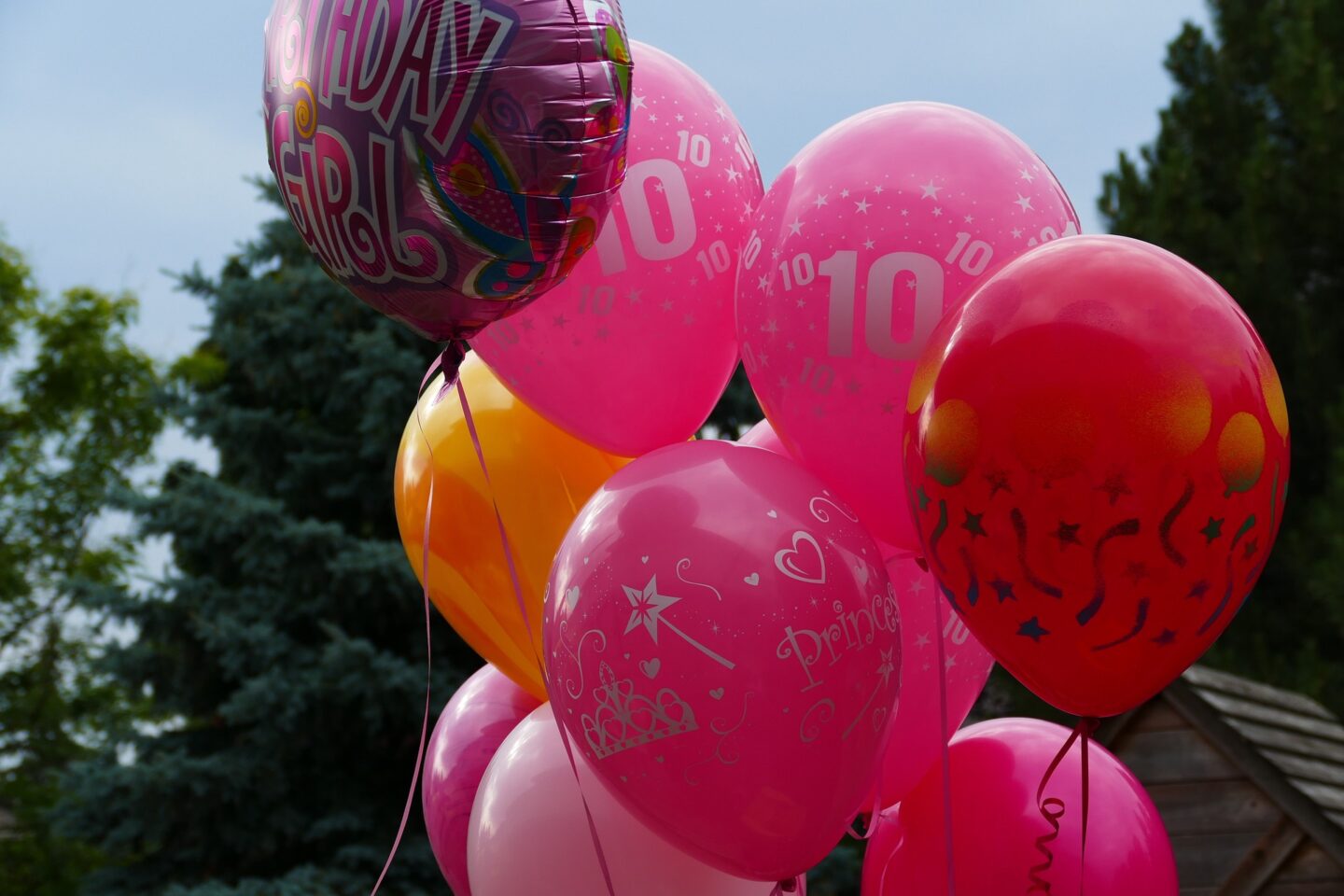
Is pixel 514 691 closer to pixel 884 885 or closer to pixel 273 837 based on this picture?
pixel 884 885

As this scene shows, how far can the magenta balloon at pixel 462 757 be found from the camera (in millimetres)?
2787

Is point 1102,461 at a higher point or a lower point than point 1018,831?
higher

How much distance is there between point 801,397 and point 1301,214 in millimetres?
9742

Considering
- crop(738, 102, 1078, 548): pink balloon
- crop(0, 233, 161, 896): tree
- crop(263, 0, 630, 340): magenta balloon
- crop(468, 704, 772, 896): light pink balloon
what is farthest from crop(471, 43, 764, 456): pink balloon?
crop(0, 233, 161, 896): tree

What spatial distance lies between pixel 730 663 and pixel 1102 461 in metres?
0.59

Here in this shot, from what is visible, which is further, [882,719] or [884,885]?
[884,885]

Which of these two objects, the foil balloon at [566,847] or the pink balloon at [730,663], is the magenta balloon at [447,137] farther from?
the foil balloon at [566,847]

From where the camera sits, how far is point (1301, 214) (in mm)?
10531

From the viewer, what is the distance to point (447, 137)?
73.9 inches

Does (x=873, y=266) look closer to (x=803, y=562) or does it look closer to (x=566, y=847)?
(x=803, y=562)

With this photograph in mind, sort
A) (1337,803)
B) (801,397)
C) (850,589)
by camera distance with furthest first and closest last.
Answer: (1337,803) < (801,397) < (850,589)

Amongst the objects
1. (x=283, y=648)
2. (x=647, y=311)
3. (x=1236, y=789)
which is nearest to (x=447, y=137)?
(x=647, y=311)

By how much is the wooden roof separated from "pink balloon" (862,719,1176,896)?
215 centimetres

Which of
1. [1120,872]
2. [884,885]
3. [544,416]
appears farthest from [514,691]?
[1120,872]
